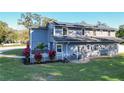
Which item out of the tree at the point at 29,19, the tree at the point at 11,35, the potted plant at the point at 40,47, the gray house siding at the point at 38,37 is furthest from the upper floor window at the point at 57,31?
the tree at the point at 11,35

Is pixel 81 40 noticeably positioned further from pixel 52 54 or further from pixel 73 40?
pixel 52 54

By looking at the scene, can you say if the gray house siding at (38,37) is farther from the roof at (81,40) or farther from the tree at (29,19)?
the roof at (81,40)

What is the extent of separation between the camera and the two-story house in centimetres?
2202

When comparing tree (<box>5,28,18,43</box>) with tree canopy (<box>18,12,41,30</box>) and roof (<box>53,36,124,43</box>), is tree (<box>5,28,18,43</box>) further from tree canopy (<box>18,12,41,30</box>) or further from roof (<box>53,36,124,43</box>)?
roof (<box>53,36,124,43</box>)

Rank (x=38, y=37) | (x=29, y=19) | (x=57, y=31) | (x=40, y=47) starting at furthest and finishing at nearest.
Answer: (x=29, y=19) < (x=38, y=37) < (x=40, y=47) < (x=57, y=31)


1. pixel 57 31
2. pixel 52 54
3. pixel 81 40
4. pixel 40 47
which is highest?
pixel 57 31

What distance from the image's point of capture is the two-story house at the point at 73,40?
72.2ft

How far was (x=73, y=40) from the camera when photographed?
22109 millimetres

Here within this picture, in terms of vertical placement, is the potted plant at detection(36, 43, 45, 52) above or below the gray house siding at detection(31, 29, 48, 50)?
below

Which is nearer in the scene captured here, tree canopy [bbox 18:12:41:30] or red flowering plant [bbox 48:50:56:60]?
red flowering plant [bbox 48:50:56:60]

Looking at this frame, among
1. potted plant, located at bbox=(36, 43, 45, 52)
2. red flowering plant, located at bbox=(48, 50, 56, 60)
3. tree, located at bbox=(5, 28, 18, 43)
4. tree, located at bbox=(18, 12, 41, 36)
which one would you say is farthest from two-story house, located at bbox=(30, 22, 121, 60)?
tree, located at bbox=(5, 28, 18, 43)

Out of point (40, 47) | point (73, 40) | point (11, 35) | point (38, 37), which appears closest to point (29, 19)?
point (38, 37)
